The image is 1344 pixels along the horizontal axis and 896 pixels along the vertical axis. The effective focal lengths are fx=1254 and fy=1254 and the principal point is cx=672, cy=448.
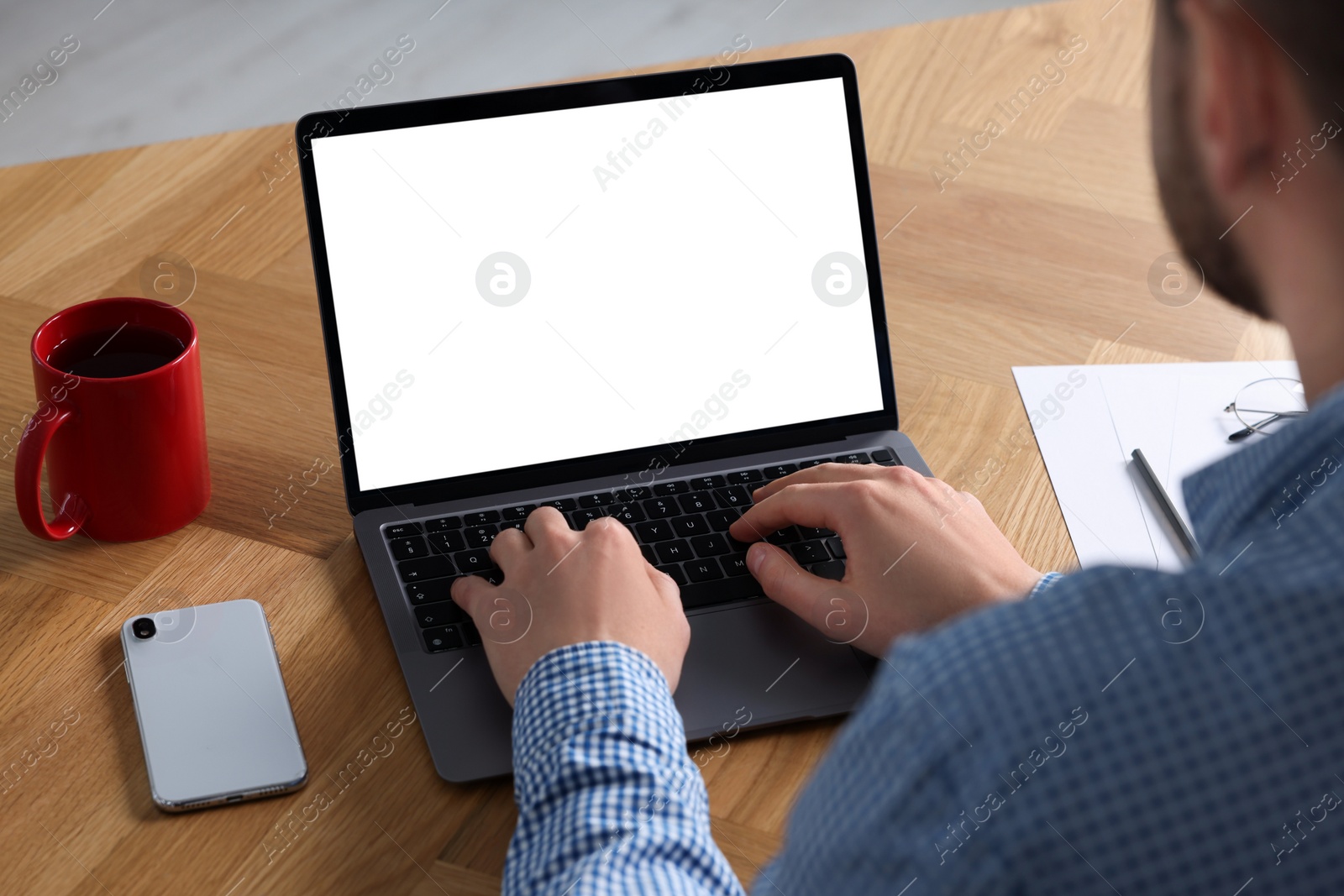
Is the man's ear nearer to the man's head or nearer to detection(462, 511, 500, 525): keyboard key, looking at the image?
the man's head

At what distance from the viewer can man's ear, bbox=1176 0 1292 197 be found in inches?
19.0

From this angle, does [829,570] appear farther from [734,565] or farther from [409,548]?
[409,548]

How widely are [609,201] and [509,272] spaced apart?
90 millimetres

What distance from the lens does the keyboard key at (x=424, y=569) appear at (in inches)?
31.9

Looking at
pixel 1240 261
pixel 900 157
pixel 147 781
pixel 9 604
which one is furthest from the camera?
pixel 900 157

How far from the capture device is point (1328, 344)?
0.50 meters

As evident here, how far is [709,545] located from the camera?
2.78 feet

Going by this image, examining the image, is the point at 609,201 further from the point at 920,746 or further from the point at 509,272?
the point at 920,746

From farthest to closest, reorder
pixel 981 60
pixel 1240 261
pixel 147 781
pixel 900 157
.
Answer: pixel 981 60
pixel 900 157
pixel 147 781
pixel 1240 261

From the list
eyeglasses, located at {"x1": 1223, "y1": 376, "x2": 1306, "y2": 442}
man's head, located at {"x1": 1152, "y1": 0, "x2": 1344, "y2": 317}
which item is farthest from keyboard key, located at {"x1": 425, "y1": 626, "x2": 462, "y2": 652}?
eyeglasses, located at {"x1": 1223, "y1": 376, "x2": 1306, "y2": 442}

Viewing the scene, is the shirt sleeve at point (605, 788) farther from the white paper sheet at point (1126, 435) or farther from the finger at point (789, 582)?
the white paper sheet at point (1126, 435)

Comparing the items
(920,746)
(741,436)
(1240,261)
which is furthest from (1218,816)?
(741,436)

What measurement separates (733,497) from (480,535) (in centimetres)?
18

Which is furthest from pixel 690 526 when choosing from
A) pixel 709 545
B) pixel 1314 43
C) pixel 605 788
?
pixel 1314 43
